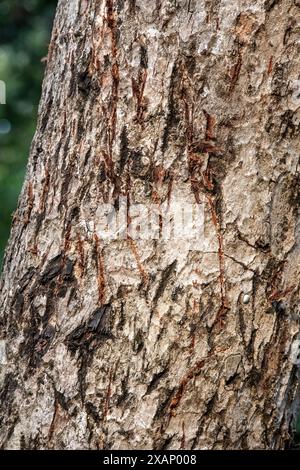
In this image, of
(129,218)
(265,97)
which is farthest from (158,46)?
(129,218)

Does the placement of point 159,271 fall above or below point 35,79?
below

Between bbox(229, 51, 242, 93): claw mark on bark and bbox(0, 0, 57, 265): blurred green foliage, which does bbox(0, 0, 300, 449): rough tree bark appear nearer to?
bbox(229, 51, 242, 93): claw mark on bark

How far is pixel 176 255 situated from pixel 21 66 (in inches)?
169

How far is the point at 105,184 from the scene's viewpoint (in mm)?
1685

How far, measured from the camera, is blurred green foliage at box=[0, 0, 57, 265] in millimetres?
5672

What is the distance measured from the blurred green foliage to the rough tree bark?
153 inches

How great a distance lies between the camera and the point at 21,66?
5.70 m

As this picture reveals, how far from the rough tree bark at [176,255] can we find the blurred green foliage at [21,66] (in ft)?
12.7

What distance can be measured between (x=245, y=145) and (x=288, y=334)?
38cm

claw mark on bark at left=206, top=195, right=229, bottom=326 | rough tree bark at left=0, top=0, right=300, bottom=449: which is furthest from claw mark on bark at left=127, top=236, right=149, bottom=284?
claw mark on bark at left=206, top=195, right=229, bottom=326

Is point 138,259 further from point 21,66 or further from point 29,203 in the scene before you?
point 21,66

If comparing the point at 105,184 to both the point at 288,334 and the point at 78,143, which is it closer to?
the point at 78,143

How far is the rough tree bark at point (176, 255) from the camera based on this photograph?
164 centimetres
